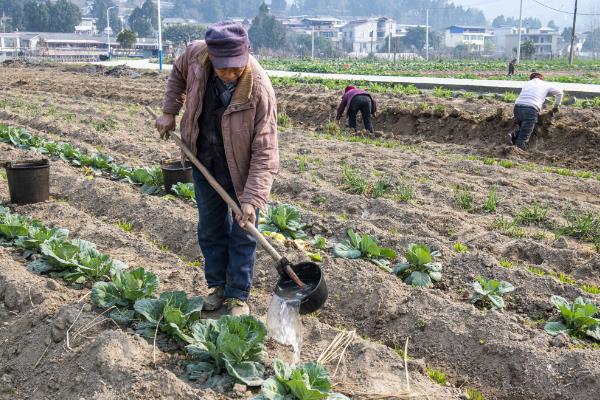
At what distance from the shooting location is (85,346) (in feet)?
13.3

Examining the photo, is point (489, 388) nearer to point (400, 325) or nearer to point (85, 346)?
point (400, 325)

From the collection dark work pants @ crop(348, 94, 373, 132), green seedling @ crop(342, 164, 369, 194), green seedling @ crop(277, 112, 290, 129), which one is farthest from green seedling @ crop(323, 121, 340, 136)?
green seedling @ crop(342, 164, 369, 194)

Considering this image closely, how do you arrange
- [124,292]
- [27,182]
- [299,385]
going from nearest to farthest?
[299,385]
[124,292]
[27,182]

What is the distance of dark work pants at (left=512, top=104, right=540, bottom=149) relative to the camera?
11.0m

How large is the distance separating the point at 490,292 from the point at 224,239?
2.00 meters

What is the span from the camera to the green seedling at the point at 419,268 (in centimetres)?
535

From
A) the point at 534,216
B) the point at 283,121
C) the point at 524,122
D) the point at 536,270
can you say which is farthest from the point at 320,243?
the point at 283,121

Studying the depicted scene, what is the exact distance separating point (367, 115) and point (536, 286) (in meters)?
7.93

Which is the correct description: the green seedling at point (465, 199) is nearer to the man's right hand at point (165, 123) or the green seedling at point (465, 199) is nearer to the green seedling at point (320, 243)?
the green seedling at point (320, 243)

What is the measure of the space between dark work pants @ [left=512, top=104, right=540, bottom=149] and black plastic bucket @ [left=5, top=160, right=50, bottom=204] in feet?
24.1

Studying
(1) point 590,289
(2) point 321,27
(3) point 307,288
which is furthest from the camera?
(2) point 321,27

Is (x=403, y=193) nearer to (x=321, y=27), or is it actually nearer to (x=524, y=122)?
(x=524, y=122)

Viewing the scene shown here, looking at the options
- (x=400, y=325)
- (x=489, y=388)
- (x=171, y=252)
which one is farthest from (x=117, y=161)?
(x=489, y=388)

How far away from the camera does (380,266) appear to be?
564 centimetres
